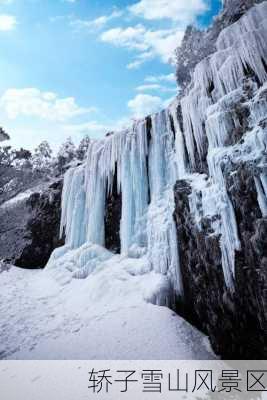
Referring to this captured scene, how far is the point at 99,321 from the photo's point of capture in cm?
526

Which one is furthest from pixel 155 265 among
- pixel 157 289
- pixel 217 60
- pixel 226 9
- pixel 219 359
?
pixel 226 9

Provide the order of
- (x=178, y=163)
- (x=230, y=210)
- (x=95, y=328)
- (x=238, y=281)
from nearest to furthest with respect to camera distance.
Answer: (x=238, y=281), (x=230, y=210), (x=95, y=328), (x=178, y=163)

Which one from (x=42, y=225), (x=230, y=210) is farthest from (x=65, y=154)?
(x=230, y=210)

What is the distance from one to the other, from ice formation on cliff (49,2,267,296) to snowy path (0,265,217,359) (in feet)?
1.92

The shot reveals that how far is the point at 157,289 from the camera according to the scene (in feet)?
17.5

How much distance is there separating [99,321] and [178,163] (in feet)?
12.3

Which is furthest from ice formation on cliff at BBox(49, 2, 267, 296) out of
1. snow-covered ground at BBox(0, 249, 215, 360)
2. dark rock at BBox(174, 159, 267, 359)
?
snow-covered ground at BBox(0, 249, 215, 360)

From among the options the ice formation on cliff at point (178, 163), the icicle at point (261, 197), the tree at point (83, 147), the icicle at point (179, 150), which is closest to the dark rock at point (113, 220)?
the ice formation on cliff at point (178, 163)

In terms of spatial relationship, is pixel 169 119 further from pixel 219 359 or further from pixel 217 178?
pixel 219 359

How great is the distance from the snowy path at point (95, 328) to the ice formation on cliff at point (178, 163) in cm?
58

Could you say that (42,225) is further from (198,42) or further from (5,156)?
(198,42)

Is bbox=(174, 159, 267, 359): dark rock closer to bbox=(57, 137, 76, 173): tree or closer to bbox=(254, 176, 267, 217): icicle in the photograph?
bbox=(254, 176, 267, 217): icicle

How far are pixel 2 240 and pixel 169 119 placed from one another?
4906mm

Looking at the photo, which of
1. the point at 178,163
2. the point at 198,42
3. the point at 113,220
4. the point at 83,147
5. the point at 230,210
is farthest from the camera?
the point at 83,147
